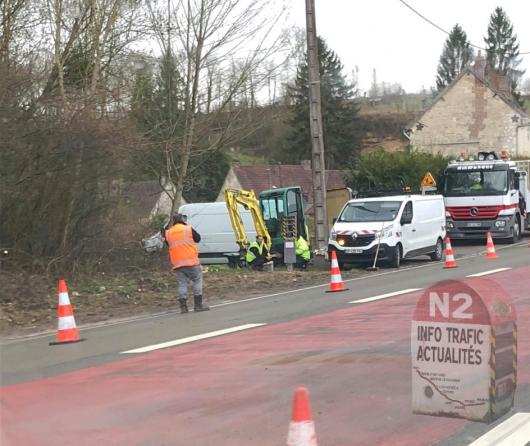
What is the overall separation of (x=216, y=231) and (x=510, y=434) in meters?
21.0

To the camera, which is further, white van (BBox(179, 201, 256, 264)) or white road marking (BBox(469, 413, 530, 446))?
white van (BBox(179, 201, 256, 264))

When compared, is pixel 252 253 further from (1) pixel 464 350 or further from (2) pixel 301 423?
(2) pixel 301 423

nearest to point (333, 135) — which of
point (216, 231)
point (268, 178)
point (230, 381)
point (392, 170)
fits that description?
point (268, 178)

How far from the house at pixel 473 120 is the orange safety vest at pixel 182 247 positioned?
46880 millimetres

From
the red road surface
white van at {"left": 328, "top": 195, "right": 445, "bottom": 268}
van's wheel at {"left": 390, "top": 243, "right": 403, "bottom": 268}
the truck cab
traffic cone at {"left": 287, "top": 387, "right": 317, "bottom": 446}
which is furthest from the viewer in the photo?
the truck cab

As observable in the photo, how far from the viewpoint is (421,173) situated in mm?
38844

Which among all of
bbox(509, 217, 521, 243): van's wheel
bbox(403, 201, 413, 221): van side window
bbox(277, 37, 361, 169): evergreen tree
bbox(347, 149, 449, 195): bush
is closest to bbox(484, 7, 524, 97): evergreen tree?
bbox(277, 37, 361, 169): evergreen tree

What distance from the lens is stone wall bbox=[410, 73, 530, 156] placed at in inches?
2304

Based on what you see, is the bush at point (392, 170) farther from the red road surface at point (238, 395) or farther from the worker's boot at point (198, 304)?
the red road surface at point (238, 395)

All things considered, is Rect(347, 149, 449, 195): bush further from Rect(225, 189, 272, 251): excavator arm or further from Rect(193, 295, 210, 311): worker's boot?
Rect(193, 295, 210, 311): worker's boot

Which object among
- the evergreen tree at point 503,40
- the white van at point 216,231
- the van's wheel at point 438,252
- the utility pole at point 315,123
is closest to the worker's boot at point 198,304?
the utility pole at point 315,123

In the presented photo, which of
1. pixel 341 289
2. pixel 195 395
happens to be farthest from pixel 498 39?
pixel 195 395

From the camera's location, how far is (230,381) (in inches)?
299

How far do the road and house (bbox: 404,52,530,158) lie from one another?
158ft
